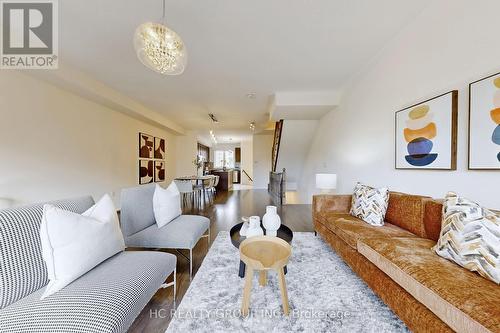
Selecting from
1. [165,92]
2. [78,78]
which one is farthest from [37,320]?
[165,92]

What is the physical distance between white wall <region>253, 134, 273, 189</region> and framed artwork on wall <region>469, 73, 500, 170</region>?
24.9 feet

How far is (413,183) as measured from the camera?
2.27 metres

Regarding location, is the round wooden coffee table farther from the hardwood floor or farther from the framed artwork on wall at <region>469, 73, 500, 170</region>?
the framed artwork on wall at <region>469, 73, 500, 170</region>

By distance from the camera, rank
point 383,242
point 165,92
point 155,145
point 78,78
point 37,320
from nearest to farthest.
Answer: point 37,320, point 383,242, point 78,78, point 165,92, point 155,145

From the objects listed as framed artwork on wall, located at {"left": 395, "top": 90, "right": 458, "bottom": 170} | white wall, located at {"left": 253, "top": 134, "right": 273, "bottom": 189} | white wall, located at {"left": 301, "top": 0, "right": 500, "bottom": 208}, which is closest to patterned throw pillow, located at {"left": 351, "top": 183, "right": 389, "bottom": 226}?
white wall, located at {"left": 301, "top": 0, "right": 500, "bottom": 208}

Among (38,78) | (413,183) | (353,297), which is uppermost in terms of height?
(38,78)

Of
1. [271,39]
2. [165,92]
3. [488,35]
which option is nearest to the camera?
[488,35]

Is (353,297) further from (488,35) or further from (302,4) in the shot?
(302,4)

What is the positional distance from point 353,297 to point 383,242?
21.1 inches

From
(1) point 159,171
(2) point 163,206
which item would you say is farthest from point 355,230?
(1) point 159,171

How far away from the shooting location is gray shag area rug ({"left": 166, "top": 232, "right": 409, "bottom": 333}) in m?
1.39

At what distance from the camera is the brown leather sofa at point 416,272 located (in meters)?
0.97

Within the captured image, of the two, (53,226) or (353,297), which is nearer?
(53,226)

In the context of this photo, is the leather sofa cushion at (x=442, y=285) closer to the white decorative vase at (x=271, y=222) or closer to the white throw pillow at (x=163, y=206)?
the white decorative vase at (x=271, y=222)
